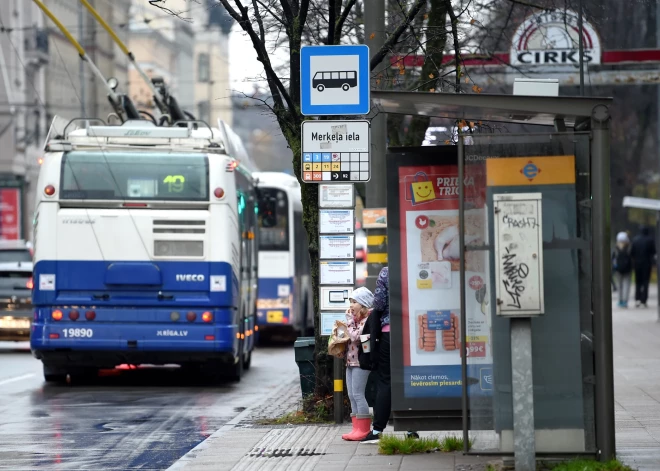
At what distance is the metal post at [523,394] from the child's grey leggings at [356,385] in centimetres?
273

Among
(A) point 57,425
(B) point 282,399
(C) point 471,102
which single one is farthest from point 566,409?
(B) point 282,399

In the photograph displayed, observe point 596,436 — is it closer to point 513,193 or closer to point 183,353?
point 513,193

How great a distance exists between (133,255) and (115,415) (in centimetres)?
352

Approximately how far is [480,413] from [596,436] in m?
0.77

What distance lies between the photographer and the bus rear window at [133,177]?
17.3 m

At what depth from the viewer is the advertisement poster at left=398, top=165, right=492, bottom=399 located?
9.95 m

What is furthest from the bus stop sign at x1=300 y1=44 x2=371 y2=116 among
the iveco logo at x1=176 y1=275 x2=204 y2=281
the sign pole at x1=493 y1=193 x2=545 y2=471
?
the iveco logo at x1=176 y1=275 x2=204 y2=281

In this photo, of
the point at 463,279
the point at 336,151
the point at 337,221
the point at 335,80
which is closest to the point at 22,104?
the point at 337,221

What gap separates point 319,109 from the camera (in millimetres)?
11672

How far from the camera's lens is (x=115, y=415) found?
559 inches

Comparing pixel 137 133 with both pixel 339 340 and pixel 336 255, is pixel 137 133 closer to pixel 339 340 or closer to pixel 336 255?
pixel 336 255

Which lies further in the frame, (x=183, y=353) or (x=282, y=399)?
(x=183, y=353)

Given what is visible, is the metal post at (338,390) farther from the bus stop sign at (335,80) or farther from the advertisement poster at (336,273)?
the bus stop sign at (335,80)

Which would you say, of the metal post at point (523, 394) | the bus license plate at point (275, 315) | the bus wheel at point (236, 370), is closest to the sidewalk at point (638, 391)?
the metal post at point (523, 394)
